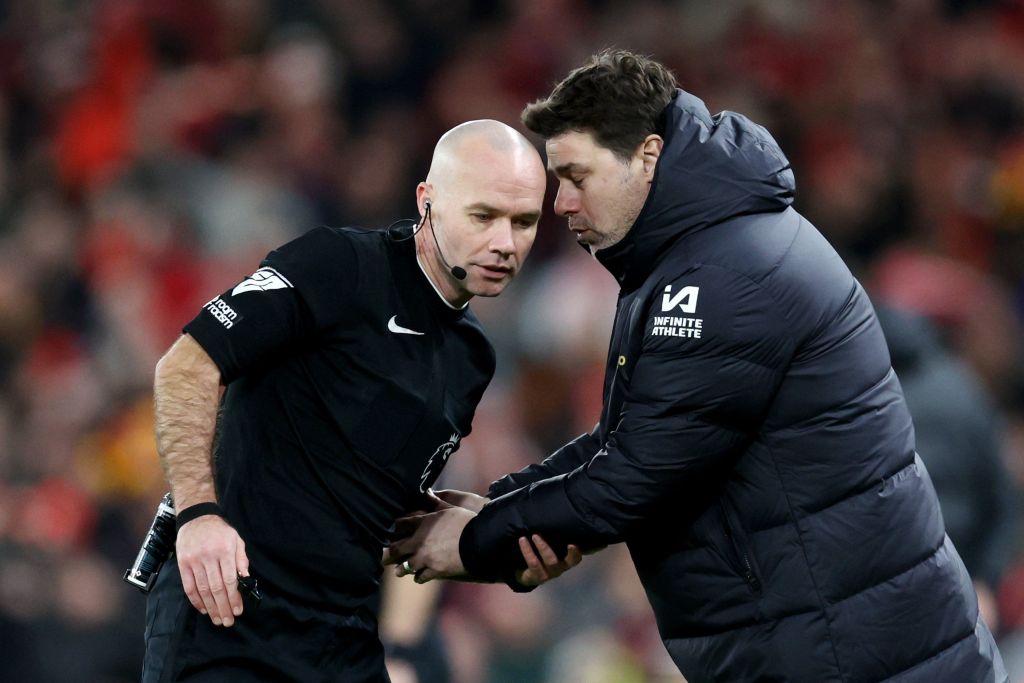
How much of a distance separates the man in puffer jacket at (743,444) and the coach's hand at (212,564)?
64cm

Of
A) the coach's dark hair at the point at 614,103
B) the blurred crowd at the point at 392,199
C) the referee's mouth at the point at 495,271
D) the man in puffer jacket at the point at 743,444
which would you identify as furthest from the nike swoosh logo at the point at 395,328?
the blurred crowd at the point at 392,199

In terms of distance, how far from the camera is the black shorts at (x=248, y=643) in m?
3.11

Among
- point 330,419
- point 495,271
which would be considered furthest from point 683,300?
point 330,419

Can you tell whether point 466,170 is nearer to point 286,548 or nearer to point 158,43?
point 286,548

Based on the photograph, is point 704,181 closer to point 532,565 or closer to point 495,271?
point 495,271

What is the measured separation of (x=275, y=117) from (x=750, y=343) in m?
5.56

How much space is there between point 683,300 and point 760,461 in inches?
15.7

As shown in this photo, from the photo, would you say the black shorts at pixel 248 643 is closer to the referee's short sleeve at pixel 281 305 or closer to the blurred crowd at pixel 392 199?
the referee's short sleeve at pixel 281 305

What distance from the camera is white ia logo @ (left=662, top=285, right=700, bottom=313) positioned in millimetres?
3035

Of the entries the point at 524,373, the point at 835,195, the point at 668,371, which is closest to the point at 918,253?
the point at 835,195

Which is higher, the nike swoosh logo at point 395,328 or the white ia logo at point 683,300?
the nike swoosh logo at point 395,328

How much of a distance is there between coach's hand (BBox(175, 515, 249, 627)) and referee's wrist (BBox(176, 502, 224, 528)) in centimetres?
1

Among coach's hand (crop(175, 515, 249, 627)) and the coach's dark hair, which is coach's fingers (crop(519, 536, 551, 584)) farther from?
the coach's dark hair

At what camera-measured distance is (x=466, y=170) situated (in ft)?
10.9
